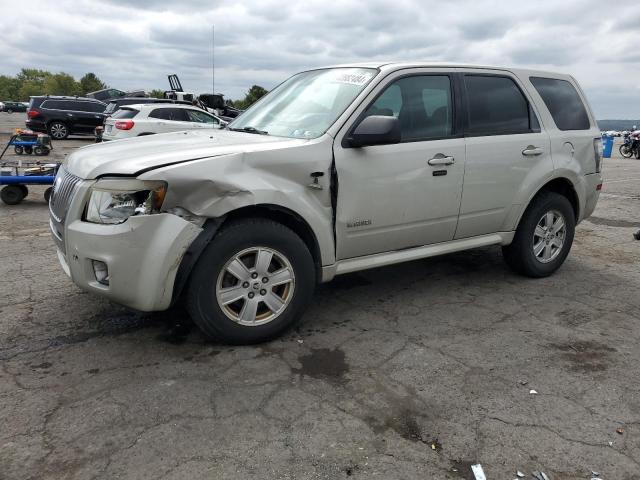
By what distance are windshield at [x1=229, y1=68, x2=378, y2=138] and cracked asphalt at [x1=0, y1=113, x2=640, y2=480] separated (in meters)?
1.39

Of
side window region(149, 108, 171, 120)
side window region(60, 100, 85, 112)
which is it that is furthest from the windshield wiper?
side window region(60, 100, 85, 112)

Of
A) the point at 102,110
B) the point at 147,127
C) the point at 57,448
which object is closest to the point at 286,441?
the point at 57,448

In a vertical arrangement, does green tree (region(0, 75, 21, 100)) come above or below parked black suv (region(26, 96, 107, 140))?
above

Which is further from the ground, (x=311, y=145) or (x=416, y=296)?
(x=311, y=145)

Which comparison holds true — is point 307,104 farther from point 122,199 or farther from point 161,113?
point 161,113

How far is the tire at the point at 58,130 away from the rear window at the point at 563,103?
19122 mm

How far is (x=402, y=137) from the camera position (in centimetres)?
386

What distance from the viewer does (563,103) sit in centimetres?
494

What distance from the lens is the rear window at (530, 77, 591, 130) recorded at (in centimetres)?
481

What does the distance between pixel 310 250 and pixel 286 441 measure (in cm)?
142

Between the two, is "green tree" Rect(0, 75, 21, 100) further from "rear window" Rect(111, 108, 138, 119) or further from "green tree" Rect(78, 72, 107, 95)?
"rear window" Rect(111, 108, 138, 119)

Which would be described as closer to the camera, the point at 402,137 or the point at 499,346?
the point at 499,346

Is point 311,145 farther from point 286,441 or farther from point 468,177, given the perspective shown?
point 286,441

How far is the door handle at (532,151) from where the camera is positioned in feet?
14.7
